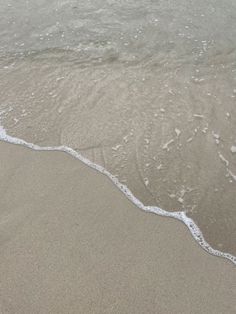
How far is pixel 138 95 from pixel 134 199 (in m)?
1.34

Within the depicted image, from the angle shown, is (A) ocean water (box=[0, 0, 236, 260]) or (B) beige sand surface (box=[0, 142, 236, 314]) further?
(A) ocean water (box=[0, 0, 236, 260])

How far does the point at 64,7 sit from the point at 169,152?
3.10 meters

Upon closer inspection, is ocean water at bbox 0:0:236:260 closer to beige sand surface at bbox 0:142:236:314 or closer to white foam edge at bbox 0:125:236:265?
white foam edge at bbox 0:125:236:265

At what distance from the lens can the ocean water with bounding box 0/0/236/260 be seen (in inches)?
135

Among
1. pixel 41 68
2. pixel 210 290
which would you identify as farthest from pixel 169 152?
pixel 41 68

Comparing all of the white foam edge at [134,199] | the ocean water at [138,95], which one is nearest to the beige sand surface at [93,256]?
the white foam edge at [134,199]

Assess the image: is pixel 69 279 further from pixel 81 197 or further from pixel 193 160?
pixel 193 160

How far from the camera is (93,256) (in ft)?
9.45

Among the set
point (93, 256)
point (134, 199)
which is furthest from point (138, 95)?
point (93, 256)

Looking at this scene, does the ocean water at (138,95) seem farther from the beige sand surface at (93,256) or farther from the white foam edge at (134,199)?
the beige sand surface at (93,256)

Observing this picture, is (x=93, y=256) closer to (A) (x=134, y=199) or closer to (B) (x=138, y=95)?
(A) (x=134, y=199)

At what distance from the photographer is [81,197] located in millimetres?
3271

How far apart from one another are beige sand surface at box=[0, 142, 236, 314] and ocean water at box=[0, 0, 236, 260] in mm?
188

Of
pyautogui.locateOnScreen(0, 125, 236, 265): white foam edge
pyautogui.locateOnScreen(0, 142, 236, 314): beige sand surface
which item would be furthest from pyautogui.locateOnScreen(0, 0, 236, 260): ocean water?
pyautogui.locateOnScreen(0, 142, 236, 314): beige sand surface
